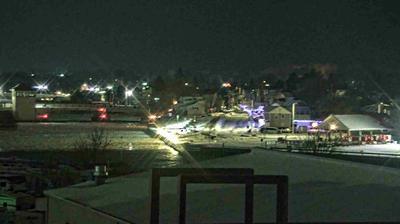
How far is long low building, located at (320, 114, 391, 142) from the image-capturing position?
25.6 meters

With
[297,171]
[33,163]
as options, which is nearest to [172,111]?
[33,163]

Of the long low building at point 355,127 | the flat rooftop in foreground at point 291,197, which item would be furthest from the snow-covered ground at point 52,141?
the flat rooftop in foreground at point 291,197

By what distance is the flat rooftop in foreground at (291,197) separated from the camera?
6324mm

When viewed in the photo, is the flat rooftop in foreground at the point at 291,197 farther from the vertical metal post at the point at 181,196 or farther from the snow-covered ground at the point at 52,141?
the snow-covered ground at the point at 52,141

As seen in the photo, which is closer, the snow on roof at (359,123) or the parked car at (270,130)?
the snow on roof at (359,123)

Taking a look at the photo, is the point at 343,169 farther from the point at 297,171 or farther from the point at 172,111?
the point at 172,111

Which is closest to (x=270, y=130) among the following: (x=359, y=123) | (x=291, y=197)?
(x=359, y=123)

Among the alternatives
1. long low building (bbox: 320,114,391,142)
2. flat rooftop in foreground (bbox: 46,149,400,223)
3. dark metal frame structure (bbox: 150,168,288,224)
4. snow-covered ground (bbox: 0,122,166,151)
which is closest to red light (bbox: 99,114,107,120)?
snow-covered ground (bbox: 0,122,166,151)

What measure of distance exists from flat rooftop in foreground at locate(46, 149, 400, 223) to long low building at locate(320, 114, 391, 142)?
14.8 metres

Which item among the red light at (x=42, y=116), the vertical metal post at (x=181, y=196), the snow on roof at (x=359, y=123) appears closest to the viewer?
the vertical metal post at (x=181, y=196)

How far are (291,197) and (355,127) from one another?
63.3 ft

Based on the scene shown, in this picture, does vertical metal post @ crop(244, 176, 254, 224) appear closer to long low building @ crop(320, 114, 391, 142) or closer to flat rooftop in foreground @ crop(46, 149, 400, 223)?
flat rooftop in foreground @ crop(46, 149, 400, 223)

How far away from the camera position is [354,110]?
35656 mm

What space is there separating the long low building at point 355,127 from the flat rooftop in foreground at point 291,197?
583 inches
